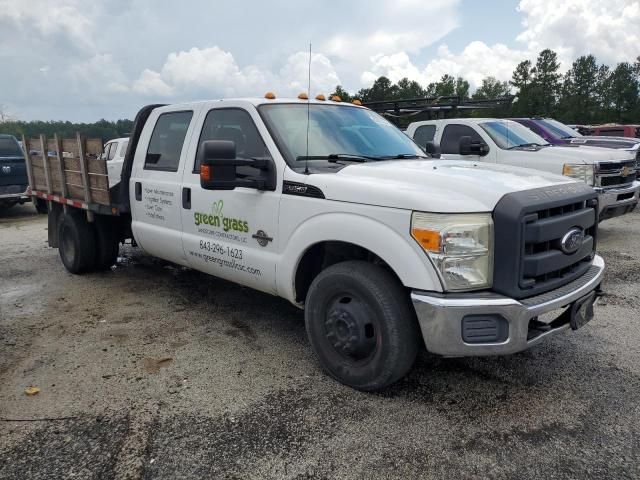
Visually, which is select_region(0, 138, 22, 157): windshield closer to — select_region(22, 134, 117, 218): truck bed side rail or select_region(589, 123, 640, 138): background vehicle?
select_region(22, 134, 117, 218): truck bed side rail

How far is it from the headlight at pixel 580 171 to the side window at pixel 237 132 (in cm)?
534

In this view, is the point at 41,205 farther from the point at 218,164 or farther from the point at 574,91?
the point at 574,91

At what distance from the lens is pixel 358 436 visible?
2.89 m

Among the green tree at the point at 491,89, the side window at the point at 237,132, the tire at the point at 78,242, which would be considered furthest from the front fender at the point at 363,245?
the green tree at the point at 491,89

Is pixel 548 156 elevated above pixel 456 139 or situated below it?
below

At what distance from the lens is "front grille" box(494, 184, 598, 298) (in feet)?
9.28

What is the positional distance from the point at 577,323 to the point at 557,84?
69199 millimetres

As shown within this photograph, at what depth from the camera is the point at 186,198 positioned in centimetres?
453

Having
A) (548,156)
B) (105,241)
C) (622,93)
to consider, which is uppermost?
(622,93)

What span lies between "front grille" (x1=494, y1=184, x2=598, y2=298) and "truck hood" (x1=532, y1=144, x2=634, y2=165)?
4.84 m

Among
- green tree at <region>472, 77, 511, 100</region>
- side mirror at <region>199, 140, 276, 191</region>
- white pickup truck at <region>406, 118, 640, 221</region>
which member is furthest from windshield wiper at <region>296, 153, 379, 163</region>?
green tree at <region>472, 77, 511, 100</region>

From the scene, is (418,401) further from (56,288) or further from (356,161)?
(56,288)

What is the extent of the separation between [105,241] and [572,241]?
5.07 meters

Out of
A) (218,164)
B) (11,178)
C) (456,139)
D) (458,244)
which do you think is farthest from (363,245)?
(11,178)
